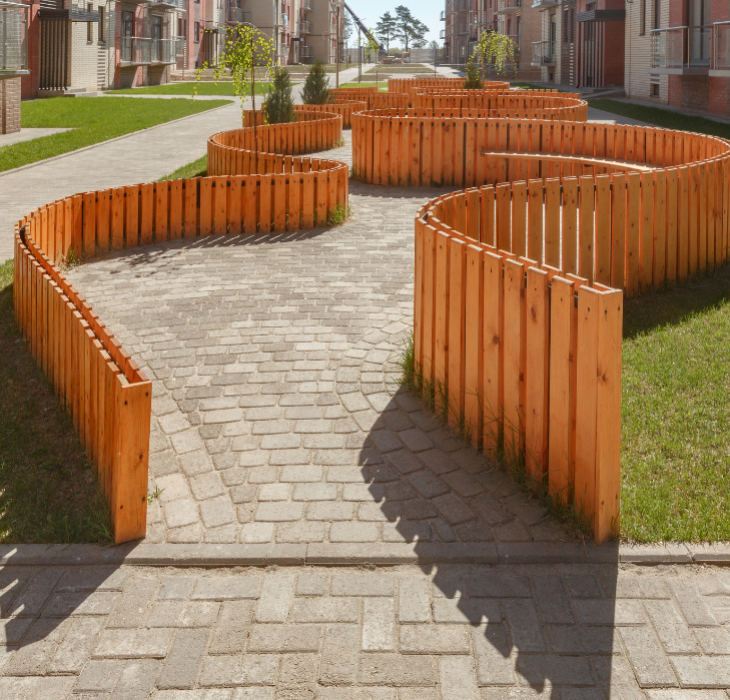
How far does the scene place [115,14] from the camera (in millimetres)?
47344

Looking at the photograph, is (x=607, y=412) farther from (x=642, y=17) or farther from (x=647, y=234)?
(x=642, y=17)

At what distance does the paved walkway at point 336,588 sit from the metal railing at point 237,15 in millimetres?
69617

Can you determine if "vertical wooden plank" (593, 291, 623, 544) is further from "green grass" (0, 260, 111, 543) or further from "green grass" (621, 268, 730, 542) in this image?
"green grass" (0, 260, 111, 543)

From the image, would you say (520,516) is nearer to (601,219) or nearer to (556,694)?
(556,694)

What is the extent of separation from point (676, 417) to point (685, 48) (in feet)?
88.4

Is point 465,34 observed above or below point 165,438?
above

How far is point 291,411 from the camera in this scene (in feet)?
17.8

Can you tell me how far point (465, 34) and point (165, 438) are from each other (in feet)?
313

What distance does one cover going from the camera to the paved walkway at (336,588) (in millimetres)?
3139

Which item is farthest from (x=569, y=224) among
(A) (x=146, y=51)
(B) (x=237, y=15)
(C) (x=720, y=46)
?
(B) (x=237, y=15)

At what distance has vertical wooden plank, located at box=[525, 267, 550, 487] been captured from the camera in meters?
4.29

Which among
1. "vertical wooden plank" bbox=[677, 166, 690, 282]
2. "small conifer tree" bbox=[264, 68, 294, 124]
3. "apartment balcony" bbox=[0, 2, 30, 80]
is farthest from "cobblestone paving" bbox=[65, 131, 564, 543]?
"apartment balcony" bbox=[0, 2, 30, 80]

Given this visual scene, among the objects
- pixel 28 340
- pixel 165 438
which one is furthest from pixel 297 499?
pixel 28 340

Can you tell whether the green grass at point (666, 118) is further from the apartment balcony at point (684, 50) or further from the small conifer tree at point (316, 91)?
the small conifer tree at point (316, 91)
